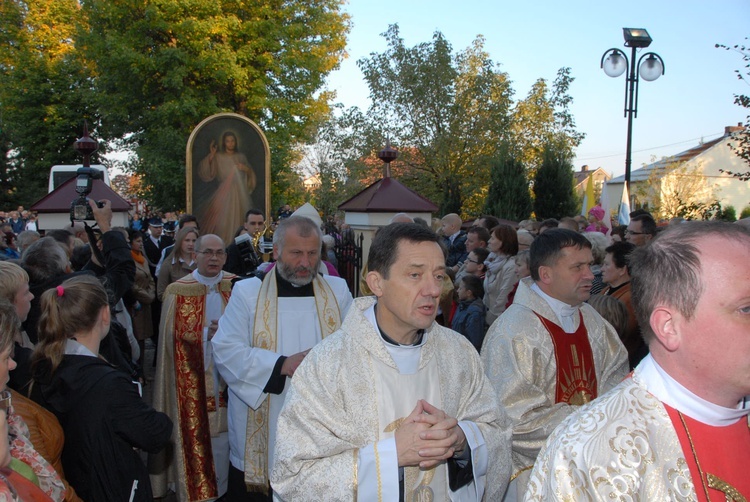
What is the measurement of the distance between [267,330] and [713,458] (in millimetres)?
2924

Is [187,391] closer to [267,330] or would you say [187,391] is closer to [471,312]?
[267,330]

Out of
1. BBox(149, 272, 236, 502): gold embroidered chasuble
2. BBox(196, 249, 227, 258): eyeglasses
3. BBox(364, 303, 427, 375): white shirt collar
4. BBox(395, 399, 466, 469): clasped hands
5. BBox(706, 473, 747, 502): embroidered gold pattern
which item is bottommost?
BBox(149, 272, 236, 502): gold embroidered chasuble

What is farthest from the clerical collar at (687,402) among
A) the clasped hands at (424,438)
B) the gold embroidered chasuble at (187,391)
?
the gold embroidered chasuble at (187,391)

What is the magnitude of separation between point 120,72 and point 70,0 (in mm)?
8157

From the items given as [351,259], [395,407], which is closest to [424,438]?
[395,407]

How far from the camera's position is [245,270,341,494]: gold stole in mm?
4070

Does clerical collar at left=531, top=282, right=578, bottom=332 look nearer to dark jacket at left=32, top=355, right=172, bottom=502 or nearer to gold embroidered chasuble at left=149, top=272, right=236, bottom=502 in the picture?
dark jacket at left=32, top=355, right=172, bottom=502

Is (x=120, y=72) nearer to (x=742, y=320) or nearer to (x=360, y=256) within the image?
(x=360, y=256)

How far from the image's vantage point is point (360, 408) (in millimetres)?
2471

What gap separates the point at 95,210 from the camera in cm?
476

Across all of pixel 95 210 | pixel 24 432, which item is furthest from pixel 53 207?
pixel 24 432

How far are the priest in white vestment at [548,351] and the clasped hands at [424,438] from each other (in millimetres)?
1042

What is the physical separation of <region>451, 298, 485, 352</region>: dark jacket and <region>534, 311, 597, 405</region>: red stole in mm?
2312

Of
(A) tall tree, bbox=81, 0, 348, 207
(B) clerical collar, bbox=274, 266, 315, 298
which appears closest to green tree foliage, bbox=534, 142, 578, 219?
(A) tall tree, bbox=81, 0, 348, 207
